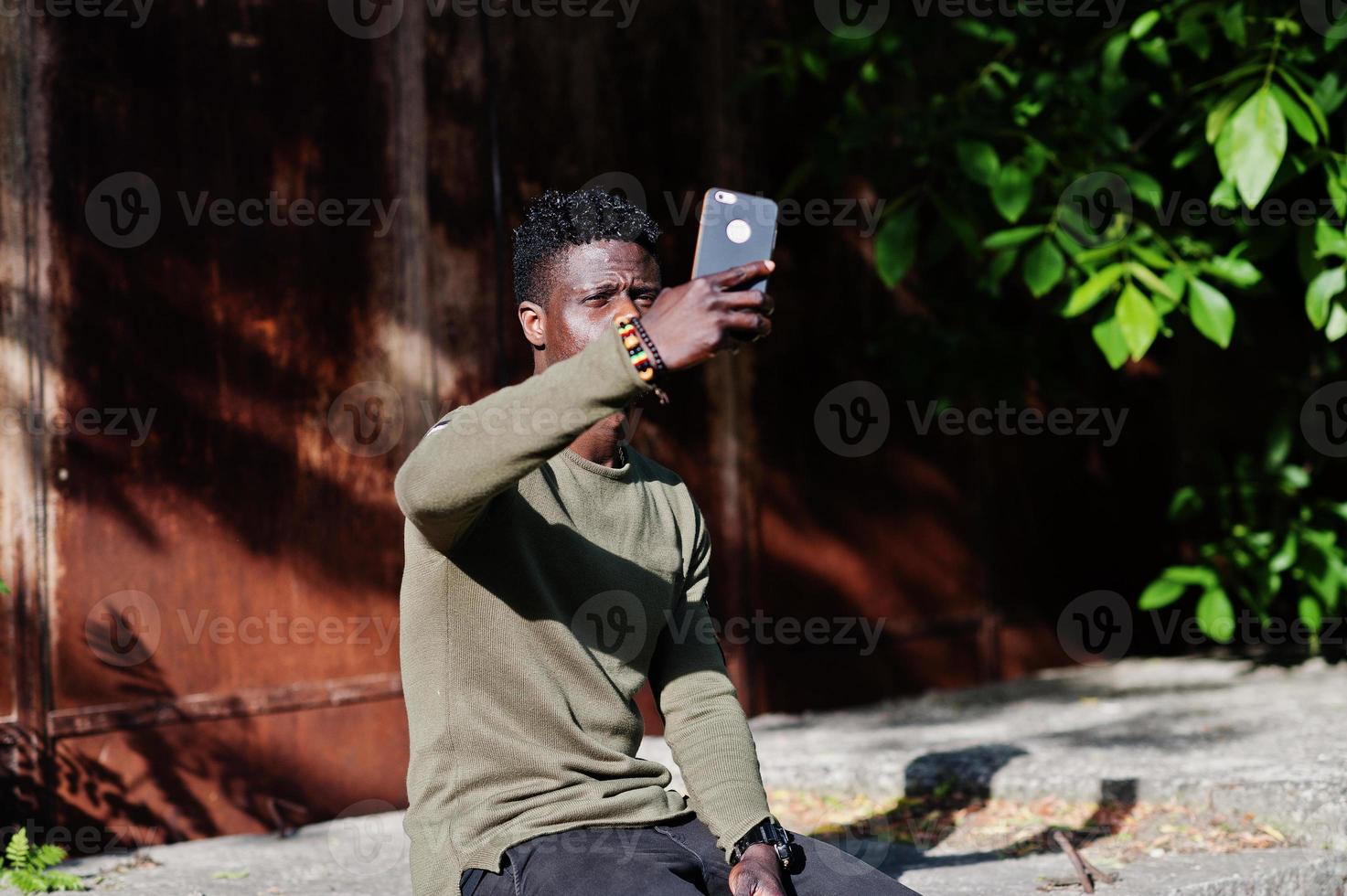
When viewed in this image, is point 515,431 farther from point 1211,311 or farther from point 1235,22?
point 1235,22

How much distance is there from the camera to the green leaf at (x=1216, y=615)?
566 cm

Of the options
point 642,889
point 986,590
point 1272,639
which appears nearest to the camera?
point 642,889

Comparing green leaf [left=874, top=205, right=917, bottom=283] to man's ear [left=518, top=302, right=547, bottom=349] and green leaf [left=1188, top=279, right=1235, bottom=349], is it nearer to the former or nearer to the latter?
green leaf [left=1188, top=279, right=1235, bottom=349]

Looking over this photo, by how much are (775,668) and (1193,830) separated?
78.1 inches

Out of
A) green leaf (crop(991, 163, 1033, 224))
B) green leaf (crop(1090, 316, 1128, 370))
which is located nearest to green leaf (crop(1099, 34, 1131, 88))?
green leaf (crop(991, 163, 1033, 224))

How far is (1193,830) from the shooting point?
4.05m

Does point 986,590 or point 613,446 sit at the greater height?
point 613,446

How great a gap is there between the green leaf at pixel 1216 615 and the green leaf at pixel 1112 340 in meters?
1.90

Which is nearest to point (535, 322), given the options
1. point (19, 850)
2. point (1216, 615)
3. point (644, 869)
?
point (644, 869)

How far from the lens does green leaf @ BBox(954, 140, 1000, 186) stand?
4.41m

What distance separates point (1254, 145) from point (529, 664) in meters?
2.46

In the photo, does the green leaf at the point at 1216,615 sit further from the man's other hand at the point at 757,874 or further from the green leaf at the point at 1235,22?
the man's other hand at the point at 757,874

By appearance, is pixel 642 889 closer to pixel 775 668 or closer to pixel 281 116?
pixel 281 116

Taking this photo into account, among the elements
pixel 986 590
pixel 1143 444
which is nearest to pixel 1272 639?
pixel 1143 444
